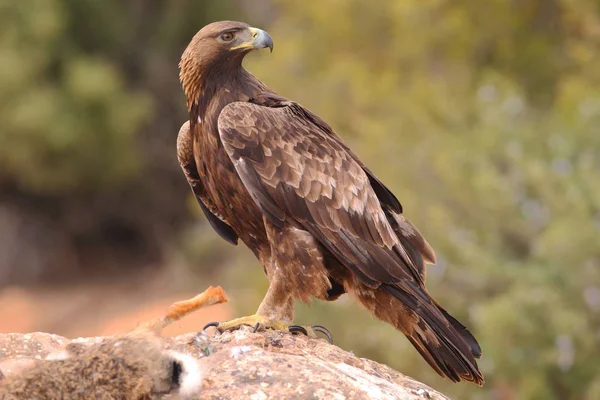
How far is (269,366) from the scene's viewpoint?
4.07m

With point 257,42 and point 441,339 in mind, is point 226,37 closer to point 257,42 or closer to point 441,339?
point 257,42

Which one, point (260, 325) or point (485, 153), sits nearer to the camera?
point (260, 325)

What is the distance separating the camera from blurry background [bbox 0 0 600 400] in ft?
31.3

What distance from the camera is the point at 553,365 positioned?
9.44 meters

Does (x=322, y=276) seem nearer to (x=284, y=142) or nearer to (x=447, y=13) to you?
(x=284, y=142)

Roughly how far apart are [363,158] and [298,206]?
27.2 feet

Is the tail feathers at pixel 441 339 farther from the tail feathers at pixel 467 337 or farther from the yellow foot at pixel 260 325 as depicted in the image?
the yellow foot at pixel 260 325

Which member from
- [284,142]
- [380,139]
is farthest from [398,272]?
[380,139]

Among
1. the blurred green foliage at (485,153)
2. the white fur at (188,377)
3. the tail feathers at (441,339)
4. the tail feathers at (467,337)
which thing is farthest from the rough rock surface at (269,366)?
the blurred green foliage at (485,153)

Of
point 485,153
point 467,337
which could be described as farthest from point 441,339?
point 485,153

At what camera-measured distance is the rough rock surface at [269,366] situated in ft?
12.8

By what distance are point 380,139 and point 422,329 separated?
26.8 ft

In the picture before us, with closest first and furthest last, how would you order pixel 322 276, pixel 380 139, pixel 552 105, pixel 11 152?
pixel 322 276 < pixel 380 139 < pixel 552 105 < pixel 11 152

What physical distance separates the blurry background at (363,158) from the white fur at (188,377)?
26.8 inches
